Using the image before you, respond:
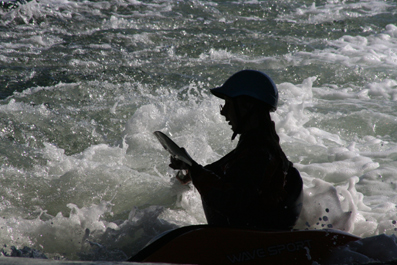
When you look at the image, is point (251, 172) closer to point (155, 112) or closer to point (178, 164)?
point (178, 164)

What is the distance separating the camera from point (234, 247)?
2422 mm

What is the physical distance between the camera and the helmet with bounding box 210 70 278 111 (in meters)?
2.52

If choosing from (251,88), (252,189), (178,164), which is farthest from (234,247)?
(251,88)

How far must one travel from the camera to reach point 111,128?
5781mm

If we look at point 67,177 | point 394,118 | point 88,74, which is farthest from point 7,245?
point 394,118

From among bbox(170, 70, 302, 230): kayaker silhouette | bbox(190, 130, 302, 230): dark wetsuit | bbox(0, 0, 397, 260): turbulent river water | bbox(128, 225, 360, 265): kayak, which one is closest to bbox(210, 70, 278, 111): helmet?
bbox(170, 70, 302, 230): kayaker silhouette

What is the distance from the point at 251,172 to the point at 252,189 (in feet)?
0.32

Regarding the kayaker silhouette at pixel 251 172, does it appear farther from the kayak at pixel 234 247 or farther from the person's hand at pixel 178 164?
the kayak at pixel 234 247

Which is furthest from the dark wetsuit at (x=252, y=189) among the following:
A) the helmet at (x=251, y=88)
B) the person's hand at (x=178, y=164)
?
the helmet at (x=251, y=88)

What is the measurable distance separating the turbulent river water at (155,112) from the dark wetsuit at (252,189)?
0.41 metres

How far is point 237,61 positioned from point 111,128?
3.66 meters

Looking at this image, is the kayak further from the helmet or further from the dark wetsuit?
the helmet

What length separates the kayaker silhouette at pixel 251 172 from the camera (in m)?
2.38

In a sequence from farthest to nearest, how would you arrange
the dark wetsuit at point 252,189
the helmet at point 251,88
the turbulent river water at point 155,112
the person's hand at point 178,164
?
1. the turbulent river water at point 155,112
2. the person's hand at point 178,164
3. the helmet at point 251,88
4. the dark wetsuit at point 252,189
